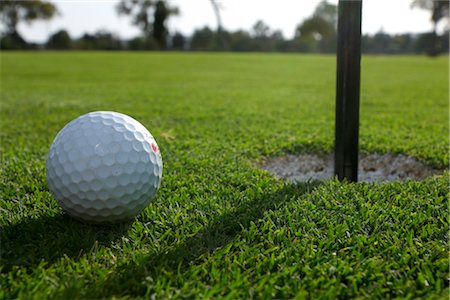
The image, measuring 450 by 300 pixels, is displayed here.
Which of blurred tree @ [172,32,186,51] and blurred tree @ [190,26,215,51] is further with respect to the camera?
blurred tree @ [190,26,215,51]

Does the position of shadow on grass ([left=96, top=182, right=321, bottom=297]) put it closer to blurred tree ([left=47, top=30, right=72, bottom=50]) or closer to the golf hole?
the golf hole

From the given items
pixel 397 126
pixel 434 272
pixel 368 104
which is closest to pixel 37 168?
pixel 434 272

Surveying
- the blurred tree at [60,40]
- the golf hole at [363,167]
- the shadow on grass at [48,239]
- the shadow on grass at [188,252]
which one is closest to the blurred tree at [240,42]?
the blurred tree at [60,40]

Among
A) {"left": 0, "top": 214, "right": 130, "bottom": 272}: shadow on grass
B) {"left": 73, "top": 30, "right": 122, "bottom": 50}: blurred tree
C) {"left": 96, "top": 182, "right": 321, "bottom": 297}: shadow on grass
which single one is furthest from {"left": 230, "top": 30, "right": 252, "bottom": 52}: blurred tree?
{"left": 0, "top": 214, "right": 130, "bottom": 272}: shadow on grass

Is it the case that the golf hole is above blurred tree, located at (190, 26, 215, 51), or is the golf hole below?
below

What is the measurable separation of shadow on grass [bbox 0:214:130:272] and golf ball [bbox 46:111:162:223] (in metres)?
0.06

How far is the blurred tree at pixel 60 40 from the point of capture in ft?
184

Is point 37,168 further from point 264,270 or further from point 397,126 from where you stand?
point 397,126

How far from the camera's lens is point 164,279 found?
1743mm

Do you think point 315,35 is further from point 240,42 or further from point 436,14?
point 436,14

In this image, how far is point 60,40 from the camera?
57281 mm

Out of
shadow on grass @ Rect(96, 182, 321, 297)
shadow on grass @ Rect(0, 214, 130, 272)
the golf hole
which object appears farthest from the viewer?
A: the golf hole

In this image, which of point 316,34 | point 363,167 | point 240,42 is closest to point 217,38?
point 240,42

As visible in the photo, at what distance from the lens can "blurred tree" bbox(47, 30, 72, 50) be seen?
184 feet
